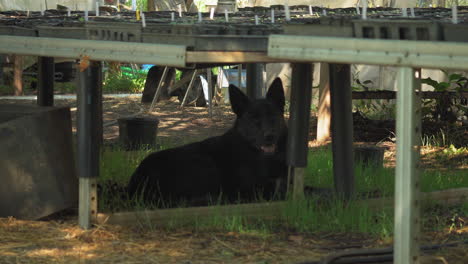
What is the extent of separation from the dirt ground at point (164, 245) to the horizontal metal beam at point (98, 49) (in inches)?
49.7

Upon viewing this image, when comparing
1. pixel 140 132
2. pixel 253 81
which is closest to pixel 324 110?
pixel 140 132

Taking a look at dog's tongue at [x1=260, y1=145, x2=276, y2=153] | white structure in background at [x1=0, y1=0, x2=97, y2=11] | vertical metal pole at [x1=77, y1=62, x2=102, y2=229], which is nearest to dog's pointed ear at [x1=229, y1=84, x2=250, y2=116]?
dog's tongue at [x1=260, y1=145, x2=276, y2=153]

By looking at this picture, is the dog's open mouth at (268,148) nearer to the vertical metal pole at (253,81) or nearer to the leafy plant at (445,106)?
the vertical metal pole at (253,81)

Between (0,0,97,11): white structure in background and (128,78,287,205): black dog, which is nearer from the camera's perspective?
(128,78,287,205): black dog

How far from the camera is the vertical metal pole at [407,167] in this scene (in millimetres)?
3318

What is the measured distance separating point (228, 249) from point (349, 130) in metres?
1.72

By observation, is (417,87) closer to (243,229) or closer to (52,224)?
(243,229)

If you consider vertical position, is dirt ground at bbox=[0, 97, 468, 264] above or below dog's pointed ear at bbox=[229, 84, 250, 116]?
below

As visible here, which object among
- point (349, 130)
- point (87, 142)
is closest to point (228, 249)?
point (87, 142)

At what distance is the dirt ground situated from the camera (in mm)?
4477

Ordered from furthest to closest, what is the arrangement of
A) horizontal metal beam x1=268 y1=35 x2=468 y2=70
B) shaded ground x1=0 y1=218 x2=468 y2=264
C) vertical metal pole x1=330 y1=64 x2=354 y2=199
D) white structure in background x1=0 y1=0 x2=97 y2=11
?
white structure in background x1=0 y1=0 x2=97 y2=11 < vertical metal pole x1=330 y1=64 x2=354 y2=199 < shaded ground x1=0 y1=218 x2=468 y2=264 < horizontal metal beam x1=268 y1=35 x2=468 y2=70

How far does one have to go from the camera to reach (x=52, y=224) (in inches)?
209

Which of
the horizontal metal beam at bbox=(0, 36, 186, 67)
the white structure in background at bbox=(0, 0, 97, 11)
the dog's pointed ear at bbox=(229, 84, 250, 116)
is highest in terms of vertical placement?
the white structure in background at bbox=(0, 0, 97, 11)

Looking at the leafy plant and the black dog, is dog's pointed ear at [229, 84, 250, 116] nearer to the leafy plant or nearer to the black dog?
the black dog
